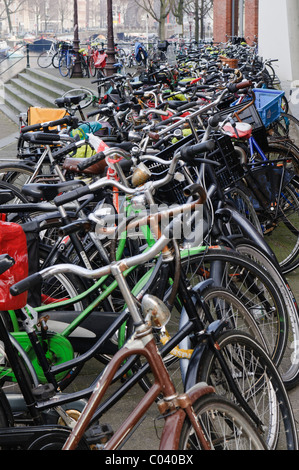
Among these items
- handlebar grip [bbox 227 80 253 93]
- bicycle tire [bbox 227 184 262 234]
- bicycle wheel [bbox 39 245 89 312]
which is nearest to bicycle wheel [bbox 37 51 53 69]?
handlebar grip [bbox 227 80 253 93]

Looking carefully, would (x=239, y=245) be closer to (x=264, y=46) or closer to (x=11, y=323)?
(x=11, y=323)

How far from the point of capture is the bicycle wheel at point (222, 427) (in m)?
2.07

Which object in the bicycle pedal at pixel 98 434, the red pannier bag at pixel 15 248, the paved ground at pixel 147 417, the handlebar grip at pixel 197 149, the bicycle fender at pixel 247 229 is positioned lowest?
the paved ground at pixel 147 417

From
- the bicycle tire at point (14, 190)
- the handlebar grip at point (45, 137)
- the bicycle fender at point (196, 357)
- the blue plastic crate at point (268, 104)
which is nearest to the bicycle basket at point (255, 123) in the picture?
the blue plastic crate at point (268, 104)

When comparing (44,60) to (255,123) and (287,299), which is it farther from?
(287,299)

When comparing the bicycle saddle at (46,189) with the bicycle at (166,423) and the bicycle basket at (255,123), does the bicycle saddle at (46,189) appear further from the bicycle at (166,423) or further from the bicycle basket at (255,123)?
the bicycle basket at (255,123)

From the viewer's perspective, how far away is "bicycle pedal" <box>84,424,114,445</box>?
2.45m

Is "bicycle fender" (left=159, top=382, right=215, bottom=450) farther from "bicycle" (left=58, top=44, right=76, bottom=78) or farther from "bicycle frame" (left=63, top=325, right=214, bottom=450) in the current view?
"bicycle" (left=58, top=44, right=76, bottom=78)

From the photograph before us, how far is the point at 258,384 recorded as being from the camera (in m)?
2.79

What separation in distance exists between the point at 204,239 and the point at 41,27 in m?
106

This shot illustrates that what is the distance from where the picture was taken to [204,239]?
328cm

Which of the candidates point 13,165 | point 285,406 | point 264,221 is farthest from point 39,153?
point 285,406

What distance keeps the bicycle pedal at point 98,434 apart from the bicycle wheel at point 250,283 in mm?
795

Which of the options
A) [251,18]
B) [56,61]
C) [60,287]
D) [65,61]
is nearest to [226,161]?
[60,287]
